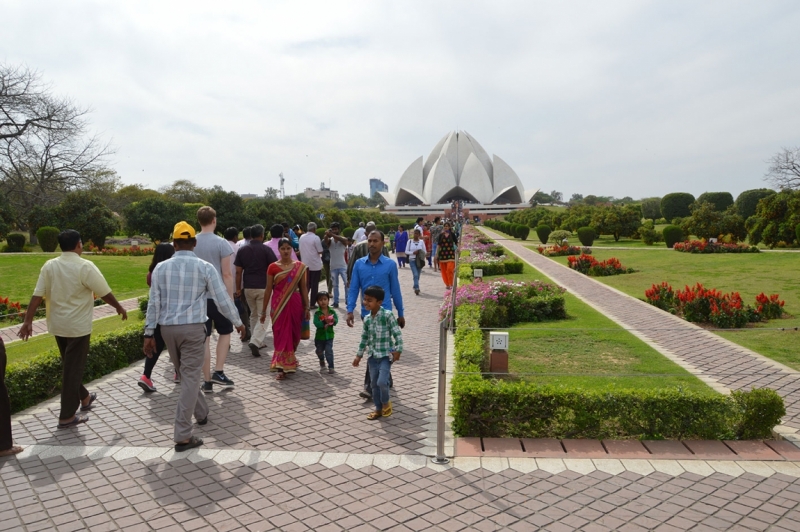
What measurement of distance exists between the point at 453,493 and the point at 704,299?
5.94 meters

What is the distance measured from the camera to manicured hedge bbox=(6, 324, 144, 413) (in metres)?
4.30

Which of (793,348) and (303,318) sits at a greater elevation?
(303,318)

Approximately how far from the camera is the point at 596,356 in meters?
5.62

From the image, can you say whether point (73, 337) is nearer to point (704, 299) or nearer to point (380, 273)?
point (380, 273)

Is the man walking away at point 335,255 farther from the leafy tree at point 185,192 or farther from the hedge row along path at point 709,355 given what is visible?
the leafy tree at point 185,192

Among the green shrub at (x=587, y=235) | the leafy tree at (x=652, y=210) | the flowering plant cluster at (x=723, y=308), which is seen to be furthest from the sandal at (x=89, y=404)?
the leafy tree at (x=652, y=210)

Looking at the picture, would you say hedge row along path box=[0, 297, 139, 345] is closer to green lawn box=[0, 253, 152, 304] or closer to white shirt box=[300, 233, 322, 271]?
green lawn box=[0, 253, 152, 304]

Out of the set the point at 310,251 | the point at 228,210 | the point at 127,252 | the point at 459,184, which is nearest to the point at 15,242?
the point at 127,252

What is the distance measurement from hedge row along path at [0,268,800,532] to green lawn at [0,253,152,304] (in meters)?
7.24

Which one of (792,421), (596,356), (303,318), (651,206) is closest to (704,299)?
(596,356)

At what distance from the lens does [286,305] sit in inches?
201

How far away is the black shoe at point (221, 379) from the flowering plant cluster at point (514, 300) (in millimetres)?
3266

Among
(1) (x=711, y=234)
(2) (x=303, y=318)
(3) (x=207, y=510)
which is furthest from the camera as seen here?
(1) (x=711, y=234)

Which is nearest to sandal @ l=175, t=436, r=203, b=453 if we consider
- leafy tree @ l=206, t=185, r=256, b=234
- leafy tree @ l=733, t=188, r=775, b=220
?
leafy tree @ l=206, t=185, r=256, b=234
